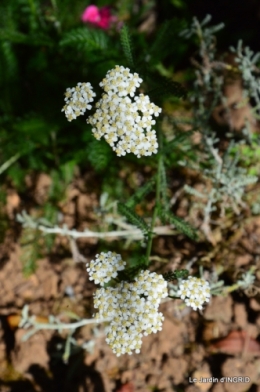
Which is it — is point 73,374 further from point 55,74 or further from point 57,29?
point 57,29

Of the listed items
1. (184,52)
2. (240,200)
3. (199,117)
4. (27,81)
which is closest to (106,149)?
(199,117)

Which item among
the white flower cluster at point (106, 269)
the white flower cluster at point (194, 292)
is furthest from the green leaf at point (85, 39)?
the white flower cluster at point (194, 292)

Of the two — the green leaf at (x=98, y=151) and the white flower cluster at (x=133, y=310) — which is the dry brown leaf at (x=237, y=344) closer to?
the white flower cluster at (x=133, y=310)

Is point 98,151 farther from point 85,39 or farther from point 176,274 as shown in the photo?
point 176,274

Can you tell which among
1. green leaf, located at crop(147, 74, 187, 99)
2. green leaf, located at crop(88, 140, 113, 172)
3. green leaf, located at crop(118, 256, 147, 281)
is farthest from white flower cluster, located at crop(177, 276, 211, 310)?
green leaf, located at crop(88, 140, 113, 172)

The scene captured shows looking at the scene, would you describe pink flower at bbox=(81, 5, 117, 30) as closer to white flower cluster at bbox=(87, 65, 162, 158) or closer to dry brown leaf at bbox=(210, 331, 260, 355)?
white flower cluster at bbox=(87, 65, 162, 158)

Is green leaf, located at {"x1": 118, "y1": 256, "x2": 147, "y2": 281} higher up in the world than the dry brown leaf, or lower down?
higher up

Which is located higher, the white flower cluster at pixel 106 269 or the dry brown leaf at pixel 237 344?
the white flower cluster at pixel 106 269
